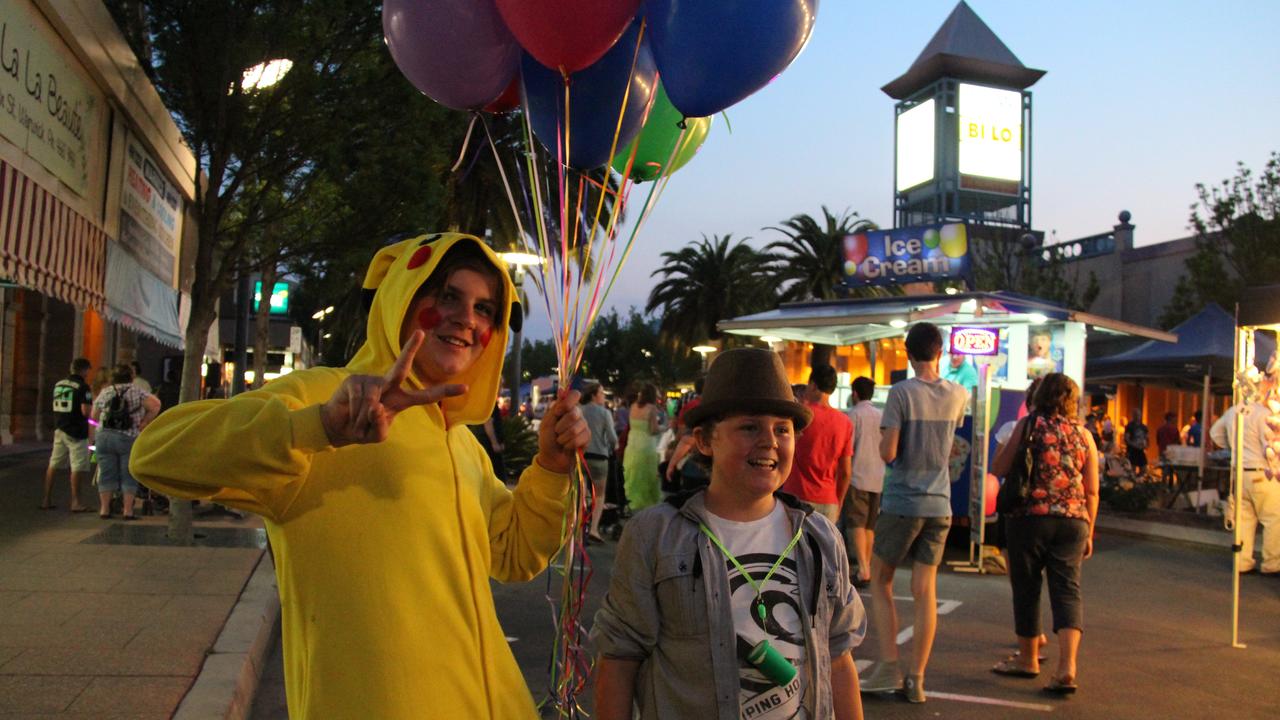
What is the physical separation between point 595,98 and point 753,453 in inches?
64.5

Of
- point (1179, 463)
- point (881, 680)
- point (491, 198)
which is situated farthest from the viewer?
point (491, 198)

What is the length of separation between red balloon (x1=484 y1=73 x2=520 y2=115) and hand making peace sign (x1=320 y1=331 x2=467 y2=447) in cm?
227

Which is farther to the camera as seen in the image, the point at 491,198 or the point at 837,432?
the point at 491,198

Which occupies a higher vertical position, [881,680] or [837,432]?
[837,432]

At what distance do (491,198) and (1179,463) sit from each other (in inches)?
603

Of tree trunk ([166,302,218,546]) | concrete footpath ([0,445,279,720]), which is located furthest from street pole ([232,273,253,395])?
concrete footpath ([0,445,279,720])

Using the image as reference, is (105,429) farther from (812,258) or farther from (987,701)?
(812,258)

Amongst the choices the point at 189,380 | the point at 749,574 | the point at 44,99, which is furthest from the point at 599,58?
the point at 189,380

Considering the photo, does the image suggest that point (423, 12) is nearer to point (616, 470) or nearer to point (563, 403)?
point (563, 403)

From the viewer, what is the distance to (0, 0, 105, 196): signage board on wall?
7.24m

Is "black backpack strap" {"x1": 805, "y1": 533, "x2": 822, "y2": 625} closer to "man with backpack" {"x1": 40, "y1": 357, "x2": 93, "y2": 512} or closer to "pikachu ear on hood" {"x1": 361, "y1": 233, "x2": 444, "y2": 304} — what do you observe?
"pikachu ear on hood" {"x1": 361, "y1": 233, "x2": 444, "y2": 304}

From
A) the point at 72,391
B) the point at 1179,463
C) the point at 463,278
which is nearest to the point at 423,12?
the point at 463,278

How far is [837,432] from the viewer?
7.55 m

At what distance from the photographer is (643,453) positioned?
41.7 feet
